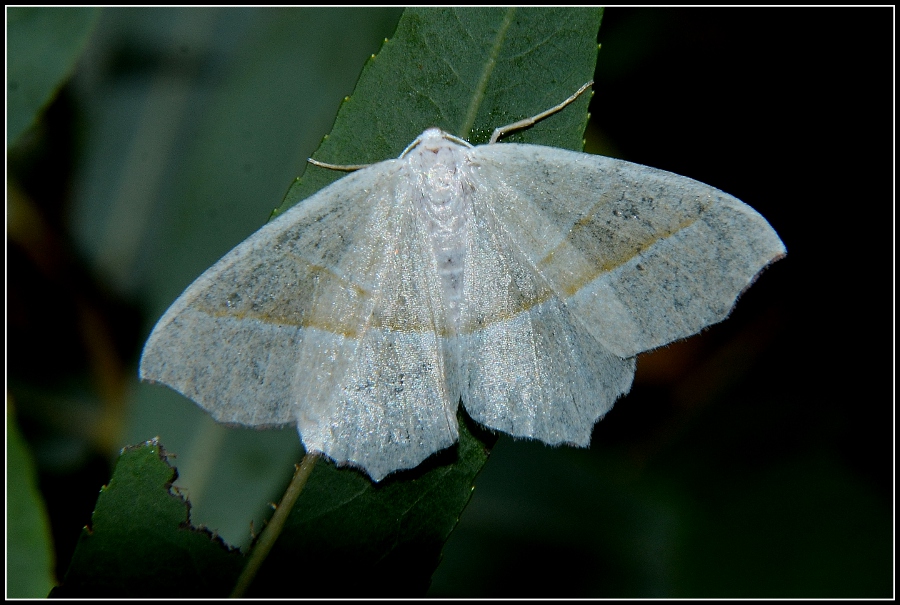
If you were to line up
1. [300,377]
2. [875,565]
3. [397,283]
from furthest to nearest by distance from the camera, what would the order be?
[875,565] < [397,283] < [300,377]

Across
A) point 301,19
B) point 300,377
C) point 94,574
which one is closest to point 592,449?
point 300,377

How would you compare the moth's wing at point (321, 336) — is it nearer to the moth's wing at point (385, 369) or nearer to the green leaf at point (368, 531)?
the moth's wing at point (385, 369)

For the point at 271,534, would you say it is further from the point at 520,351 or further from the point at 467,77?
the point at 467,77

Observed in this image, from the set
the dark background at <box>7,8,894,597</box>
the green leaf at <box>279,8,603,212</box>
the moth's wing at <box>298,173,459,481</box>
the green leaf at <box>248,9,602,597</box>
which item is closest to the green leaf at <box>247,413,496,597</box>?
the green leaf at <box>248,9,602,597</box>

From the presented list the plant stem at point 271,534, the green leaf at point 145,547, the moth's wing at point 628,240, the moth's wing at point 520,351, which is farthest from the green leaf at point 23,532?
the moth's wing at point 628,240

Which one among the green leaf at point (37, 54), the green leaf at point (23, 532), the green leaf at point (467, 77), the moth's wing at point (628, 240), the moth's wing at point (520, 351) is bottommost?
the green leaf at point (23, 532)

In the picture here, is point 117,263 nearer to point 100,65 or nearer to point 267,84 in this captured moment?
point 100,65

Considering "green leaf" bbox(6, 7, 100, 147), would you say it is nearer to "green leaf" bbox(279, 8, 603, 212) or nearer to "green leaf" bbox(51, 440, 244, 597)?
"green leaf" bbox(279, 8, 603, 212)
